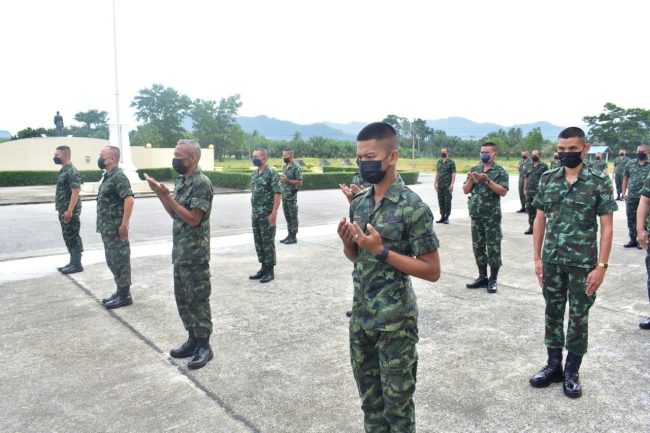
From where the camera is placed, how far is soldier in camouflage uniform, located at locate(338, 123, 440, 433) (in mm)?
2311

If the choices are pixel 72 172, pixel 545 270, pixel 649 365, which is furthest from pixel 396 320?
Answer: pixel 72 172

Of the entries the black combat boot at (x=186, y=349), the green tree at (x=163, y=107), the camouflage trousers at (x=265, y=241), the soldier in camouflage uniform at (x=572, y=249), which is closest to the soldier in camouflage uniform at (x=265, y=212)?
the camouflage trousers at (x=265, y=241)

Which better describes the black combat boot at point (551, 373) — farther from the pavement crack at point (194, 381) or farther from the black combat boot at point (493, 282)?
the black combat boot at point (493, 282)

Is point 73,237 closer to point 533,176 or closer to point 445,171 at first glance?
point 445,171

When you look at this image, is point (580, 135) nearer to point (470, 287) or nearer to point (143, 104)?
point (470, 287)

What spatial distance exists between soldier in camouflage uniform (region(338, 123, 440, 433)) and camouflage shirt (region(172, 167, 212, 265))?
75.0 inches

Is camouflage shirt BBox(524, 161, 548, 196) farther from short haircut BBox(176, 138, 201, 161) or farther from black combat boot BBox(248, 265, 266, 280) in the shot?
short haircut BBox(176, 138, 201, 161)

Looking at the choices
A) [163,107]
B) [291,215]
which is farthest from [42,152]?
[163,107]

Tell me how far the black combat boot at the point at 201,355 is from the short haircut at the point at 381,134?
2.47 m

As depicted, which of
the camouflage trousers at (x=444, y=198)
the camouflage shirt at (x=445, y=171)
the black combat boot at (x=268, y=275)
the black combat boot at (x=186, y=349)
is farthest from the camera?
the camouflage trousers at (x=444, y=198)

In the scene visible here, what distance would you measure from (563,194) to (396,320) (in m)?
1.98

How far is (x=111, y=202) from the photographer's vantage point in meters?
5.48

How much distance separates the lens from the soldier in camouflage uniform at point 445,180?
11.6 meters

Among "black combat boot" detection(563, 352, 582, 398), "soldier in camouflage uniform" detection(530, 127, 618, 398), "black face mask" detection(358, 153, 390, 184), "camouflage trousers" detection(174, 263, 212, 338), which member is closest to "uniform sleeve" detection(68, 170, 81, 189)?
"camouflage trousers" detection(174, 263, 212, 338)
